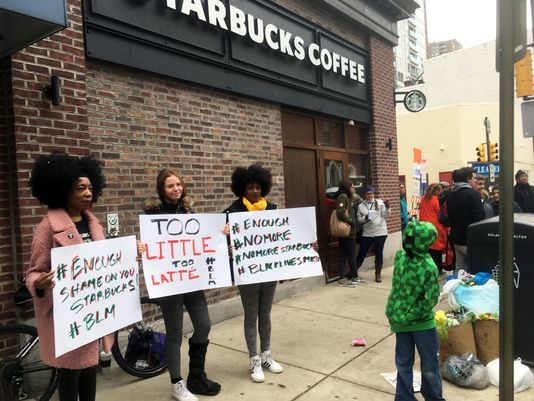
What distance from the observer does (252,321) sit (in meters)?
3.69

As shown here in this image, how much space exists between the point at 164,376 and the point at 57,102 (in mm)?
2475

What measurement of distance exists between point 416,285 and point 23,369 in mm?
2820

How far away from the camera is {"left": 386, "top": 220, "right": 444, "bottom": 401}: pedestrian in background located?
2885 mm

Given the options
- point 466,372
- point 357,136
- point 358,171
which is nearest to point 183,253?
point 466,372

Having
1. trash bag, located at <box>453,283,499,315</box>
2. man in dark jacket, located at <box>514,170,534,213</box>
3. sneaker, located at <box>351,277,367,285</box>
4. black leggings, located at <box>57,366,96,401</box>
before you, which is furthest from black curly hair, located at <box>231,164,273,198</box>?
man in dark jacket, located at <box>514,170,534,213</box>

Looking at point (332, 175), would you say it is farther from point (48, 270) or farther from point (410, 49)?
point (410, 49)

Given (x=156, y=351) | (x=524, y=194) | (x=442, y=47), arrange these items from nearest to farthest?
1. (x=156, y=351)
2. (x=524, y=194)
3. (x=442, y=47)

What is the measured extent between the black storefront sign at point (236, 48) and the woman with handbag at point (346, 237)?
144 cm

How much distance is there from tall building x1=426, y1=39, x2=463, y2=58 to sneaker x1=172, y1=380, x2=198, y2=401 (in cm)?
9639

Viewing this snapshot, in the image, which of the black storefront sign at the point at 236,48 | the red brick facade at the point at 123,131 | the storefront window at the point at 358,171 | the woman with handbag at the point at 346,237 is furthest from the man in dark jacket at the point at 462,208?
the storefront window at the point at 358,171

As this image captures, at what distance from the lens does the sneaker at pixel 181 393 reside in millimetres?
3273

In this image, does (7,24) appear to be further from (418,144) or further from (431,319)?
(418,144)

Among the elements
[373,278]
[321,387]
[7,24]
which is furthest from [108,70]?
[373,278]

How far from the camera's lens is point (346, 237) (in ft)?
22.9
